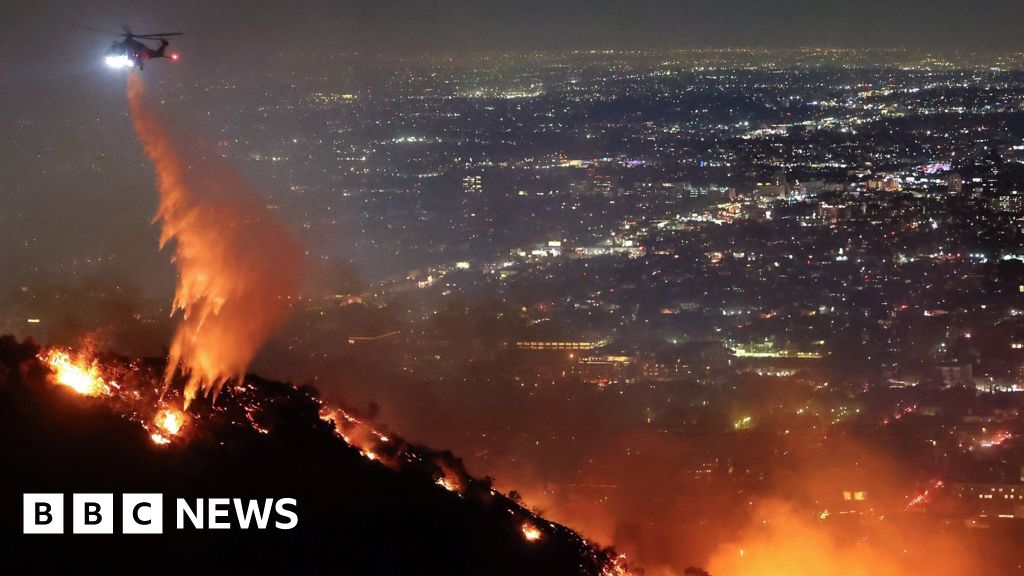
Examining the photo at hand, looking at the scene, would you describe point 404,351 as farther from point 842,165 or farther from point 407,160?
point 842,165

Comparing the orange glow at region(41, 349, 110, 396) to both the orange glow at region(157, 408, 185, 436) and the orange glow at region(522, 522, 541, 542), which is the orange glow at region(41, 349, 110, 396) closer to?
the orange glow at region(157, 408, 185, 436)

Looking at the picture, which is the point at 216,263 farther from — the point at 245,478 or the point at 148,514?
the point at 148,514

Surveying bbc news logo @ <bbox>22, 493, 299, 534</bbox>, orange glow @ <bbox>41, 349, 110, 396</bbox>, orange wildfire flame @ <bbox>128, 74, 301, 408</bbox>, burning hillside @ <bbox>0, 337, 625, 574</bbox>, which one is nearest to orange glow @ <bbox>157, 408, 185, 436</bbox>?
burning hillside @ <bbox>0, 337, 625, 574</bbox>

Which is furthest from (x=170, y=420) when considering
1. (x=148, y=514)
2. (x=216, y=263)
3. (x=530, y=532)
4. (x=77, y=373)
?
(x=216, y=263)

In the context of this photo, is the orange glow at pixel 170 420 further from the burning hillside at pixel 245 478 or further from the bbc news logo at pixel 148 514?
the bbc news logo at pixel 148 514

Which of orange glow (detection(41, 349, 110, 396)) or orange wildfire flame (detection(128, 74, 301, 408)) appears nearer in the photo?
orange glow (detection(41, 349, 110, 396))

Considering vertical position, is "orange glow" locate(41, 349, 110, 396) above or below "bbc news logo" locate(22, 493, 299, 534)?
above

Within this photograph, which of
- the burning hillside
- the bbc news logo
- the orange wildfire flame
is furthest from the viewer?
the orange wildfire flame
